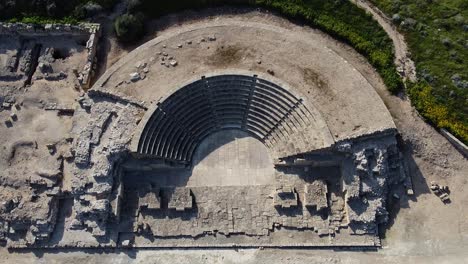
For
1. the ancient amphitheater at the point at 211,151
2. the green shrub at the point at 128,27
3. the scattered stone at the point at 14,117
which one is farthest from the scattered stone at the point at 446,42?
the scattered stone at the point at 14,117

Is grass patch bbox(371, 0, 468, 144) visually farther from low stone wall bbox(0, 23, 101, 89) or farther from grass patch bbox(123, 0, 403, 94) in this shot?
low stone wall bbox(0, 23, 101, 89)

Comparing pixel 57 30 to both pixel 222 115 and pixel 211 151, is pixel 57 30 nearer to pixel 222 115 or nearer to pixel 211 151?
pixel 222 115

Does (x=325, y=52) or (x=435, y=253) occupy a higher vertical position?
(x=325, y=52)

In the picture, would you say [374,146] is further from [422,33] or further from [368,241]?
[422,33]

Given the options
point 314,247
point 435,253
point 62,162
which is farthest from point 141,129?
point 435,253

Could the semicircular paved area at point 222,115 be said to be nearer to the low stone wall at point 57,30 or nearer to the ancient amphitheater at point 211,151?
the ancient amphitheater at point 211,151

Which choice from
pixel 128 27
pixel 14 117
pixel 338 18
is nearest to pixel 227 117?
pixel 128 27

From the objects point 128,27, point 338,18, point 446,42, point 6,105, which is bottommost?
point 6,105
